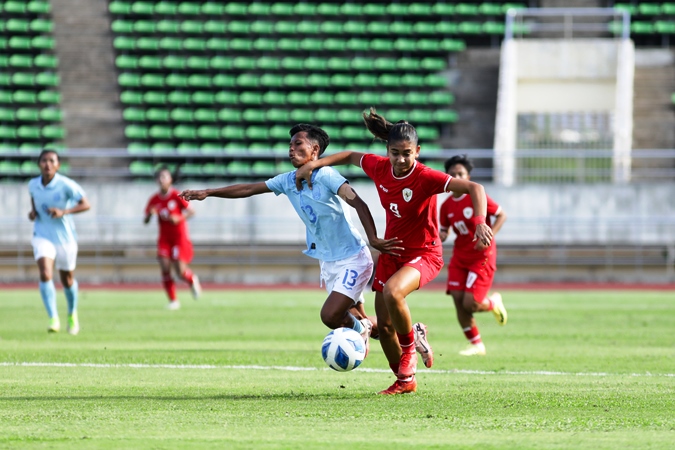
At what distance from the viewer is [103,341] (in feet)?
39.7

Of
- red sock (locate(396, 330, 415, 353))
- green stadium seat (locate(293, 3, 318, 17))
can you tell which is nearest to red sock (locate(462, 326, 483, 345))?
red sock (locate(396, 330, 415, 353))

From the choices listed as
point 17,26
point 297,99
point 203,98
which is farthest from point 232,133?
point 17,26

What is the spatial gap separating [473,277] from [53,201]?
5.19 m

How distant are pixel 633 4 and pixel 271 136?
10.9 meters

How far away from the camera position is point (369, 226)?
23.9 feet

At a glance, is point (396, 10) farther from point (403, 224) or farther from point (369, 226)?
point (369, 226)

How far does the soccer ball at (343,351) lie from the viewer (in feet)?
24.0

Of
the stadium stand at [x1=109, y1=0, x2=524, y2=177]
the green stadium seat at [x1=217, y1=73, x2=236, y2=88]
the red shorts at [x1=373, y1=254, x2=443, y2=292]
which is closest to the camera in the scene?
the red shorts at [x1=373, y1=254, x2=443, y2=292]

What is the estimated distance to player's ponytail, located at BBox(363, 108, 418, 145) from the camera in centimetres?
730

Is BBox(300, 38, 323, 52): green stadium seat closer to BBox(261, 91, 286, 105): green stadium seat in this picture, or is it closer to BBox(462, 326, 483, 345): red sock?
BBox(261, 91, 286, 105): green stadium seat

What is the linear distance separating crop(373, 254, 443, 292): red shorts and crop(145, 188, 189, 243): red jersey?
10.5 metres

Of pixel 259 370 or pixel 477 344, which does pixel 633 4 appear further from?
pixel 259 370

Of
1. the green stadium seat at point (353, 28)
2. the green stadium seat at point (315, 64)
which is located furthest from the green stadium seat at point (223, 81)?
the green stadium seat at point (353, 28)

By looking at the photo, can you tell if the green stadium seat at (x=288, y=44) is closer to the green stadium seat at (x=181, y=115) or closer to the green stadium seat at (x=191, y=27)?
the green stadium seat at (x=191, y=27)
